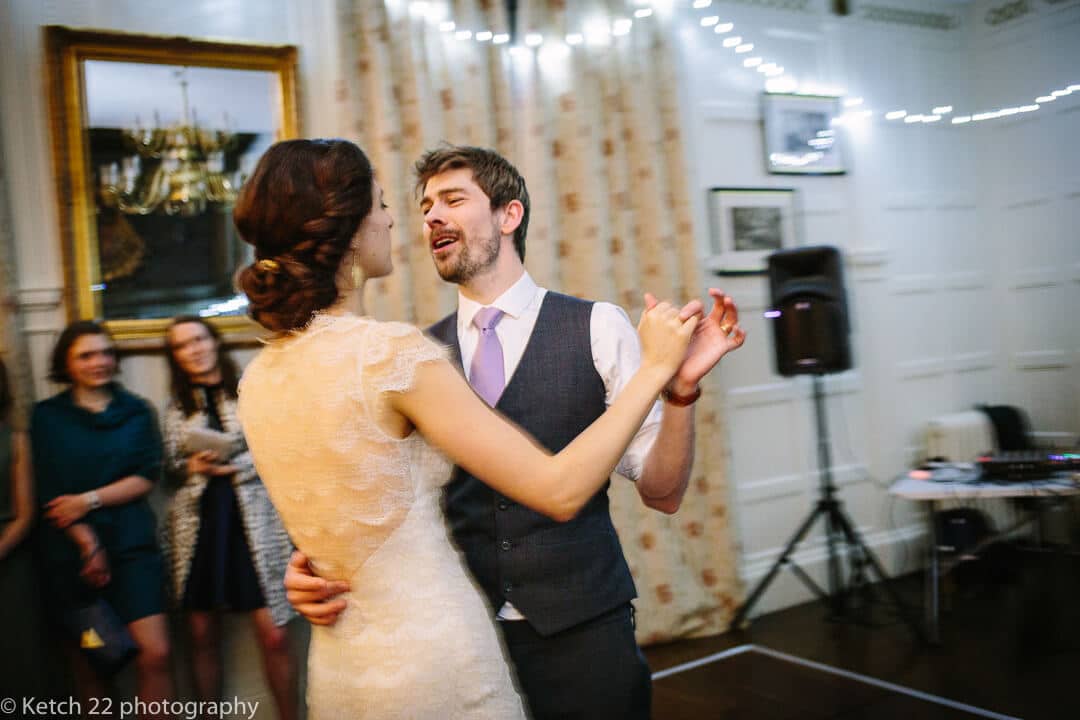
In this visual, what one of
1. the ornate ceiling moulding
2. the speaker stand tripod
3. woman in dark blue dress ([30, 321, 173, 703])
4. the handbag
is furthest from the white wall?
the handbag

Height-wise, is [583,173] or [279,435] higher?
[583,173]

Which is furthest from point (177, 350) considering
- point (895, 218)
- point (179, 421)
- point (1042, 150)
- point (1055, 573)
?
point (1042, 150)

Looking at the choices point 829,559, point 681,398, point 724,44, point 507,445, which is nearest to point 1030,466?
point 829,559

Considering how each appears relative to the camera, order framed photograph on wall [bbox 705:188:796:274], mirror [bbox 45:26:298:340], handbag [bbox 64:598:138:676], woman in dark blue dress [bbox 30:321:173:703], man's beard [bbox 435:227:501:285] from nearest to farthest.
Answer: man's beard [bbox 435:227:501:285], handbag [bbox 64:598:138:676], woman in dark blue dress [bbox 30:321:173:703], mirror [bbox 45:26:298:340], framed photograph on wall [bbox 705:188:796:274]

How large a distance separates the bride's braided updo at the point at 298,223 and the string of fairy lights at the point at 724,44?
114 inches

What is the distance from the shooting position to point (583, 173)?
429 centimetres

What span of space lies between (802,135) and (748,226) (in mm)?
685

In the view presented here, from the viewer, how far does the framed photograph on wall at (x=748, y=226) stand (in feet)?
15.7

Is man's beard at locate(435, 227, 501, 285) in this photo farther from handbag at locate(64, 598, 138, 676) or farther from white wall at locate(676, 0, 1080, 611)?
white wall at locate(676, 0, 1080, 611)

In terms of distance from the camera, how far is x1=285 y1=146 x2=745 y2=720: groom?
165 centimetres

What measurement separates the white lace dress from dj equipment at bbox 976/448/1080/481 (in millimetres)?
3545

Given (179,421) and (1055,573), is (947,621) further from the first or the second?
(179,421)

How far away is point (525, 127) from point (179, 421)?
192cm

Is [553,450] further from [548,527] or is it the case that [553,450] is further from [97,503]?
[97,503]
